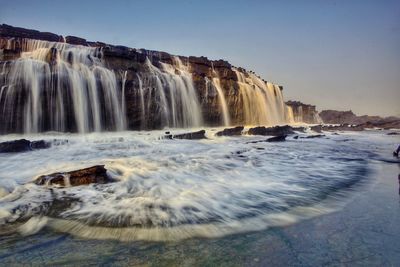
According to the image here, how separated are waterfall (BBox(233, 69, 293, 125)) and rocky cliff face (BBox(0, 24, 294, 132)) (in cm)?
16

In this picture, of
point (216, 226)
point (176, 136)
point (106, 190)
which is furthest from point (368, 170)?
point (176, 136)

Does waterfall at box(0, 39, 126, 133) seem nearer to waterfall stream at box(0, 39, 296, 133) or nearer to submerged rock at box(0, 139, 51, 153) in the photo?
waterfall stream at box(0, 39, 296, 133)

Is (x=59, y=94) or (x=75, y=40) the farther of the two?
(x=75, y=40)

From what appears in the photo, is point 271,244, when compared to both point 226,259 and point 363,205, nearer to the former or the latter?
point 226,259

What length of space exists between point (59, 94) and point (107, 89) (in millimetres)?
3033

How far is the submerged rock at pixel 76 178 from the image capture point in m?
5.55

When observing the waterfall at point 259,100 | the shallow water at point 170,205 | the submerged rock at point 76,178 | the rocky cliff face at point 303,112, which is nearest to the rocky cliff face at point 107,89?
the waterfall at point 259,100

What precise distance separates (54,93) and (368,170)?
15.0 metres

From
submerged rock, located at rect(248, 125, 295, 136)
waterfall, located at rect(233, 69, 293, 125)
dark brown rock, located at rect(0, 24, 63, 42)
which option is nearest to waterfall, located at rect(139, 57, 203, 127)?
submerged rock, located at rect(248, 125, 295, 136)

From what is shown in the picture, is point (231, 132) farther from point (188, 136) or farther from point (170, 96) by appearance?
point (170, 96)

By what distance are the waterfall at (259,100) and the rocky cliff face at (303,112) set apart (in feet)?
57.8

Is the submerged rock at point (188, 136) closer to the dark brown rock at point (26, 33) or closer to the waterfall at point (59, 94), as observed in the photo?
the waterfall at point (59, 94)

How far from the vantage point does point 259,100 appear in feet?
108

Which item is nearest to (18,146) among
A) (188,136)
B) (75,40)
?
(188,136)
